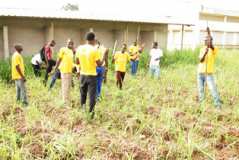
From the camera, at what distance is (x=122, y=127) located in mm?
5734

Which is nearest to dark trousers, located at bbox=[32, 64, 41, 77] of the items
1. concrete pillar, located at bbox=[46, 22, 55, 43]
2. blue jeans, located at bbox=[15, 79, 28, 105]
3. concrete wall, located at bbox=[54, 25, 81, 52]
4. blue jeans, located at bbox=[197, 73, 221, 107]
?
blue jeans, located at bbox=[15, 79, 28, 105]

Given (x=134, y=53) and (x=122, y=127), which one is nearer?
(x=122, y=127)

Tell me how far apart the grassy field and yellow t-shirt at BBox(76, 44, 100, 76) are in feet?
2.49

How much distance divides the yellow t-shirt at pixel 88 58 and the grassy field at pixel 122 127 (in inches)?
29.8

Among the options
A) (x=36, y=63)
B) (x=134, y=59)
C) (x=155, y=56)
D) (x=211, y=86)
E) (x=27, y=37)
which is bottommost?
(x=211, y=86)

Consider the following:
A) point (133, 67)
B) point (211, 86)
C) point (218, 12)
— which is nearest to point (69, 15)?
point (133, 67)

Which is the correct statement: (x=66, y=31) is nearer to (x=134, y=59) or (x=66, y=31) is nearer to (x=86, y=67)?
(x=134, y=59)

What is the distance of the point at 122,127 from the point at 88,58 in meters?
1.35

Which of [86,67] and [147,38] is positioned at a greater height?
[147,38]

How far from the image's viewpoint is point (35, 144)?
4688mm

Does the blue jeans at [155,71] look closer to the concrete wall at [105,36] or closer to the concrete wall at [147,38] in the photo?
the concrete wall at [105,36]

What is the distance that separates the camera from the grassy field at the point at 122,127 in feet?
14.8

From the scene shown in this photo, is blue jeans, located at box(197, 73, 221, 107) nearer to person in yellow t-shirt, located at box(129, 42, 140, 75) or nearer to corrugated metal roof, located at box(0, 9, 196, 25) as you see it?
person in yellow t-shirt, located at box(129, 42, 140, 75)

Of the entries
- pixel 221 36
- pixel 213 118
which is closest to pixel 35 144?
pixel 213 118
